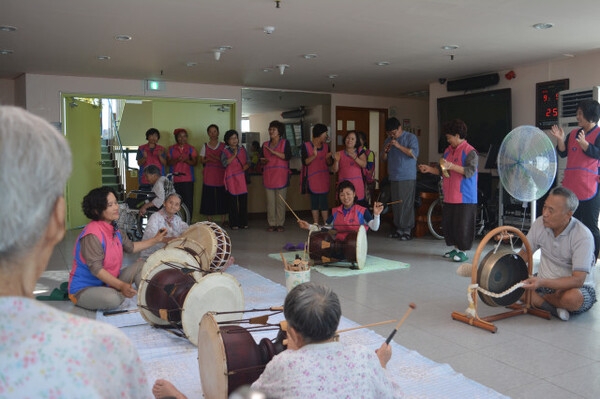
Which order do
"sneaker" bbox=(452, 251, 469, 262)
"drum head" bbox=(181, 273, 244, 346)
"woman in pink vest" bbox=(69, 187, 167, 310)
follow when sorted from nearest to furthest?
"drum head" bbox=(181, 273, 244, 346)
"woman in pink vest" bbox=(69, 187, 167, 310)
"sneaker" bbox=(452, 251, 469, 262)

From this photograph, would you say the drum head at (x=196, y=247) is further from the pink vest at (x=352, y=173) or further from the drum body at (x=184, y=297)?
the pink vest at (x=352, y=173)

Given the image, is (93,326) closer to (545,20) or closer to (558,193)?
(558,193)

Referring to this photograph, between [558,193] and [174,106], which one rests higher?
[174,106]

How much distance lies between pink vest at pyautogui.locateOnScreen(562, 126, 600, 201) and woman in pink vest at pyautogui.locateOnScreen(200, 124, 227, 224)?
536 centimetres

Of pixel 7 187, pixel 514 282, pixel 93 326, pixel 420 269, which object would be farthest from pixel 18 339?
pixel 420 269

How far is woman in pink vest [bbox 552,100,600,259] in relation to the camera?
492 cm

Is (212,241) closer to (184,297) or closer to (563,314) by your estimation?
(184,297)

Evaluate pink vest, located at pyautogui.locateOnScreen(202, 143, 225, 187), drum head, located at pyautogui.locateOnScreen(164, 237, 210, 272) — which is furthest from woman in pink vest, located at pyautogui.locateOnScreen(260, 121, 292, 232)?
drum head, located at pyautogui.locateOnScreen(164, 237, 210, 272)

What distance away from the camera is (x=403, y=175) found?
286 inches

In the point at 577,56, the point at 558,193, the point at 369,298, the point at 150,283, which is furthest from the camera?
the point at 577,56

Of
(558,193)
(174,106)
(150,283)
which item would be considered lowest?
(150,283)

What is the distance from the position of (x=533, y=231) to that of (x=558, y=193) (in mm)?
395

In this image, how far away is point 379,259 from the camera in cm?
591

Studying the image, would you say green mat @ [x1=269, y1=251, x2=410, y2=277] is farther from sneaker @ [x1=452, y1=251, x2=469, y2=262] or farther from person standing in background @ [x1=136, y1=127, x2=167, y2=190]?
person standing in background @ [x1=136, y1=127, x2=167, y2=190]
